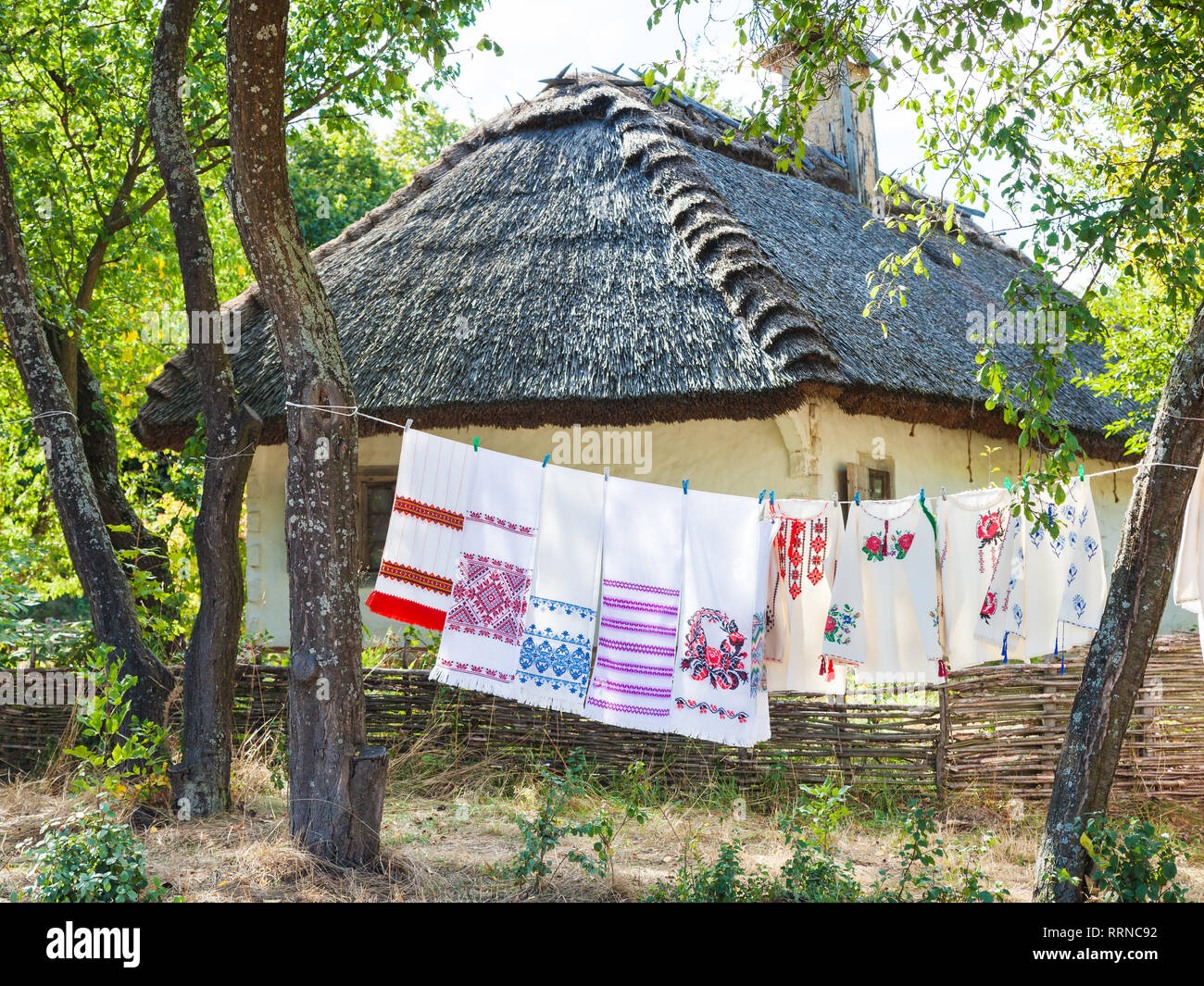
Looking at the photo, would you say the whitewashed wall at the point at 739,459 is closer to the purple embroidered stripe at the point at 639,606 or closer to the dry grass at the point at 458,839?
the purple embroidered stripe at the point at 639,606

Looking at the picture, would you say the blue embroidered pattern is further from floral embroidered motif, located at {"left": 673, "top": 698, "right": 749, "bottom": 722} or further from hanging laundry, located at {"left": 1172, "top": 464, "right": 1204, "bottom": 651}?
hanging laundry, located at {"left": 1172, "top": 464, "right": 1204, "bottom": 651}

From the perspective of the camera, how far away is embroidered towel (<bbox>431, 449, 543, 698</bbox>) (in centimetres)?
452

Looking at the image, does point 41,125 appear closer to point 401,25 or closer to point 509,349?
point 509,349

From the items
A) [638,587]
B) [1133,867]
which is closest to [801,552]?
[638,587]

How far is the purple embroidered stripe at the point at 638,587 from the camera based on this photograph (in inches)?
183

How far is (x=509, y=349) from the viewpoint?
6.60 metres

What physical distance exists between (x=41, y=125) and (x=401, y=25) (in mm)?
5603

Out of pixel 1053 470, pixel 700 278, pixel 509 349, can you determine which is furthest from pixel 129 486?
pixel 1053 470

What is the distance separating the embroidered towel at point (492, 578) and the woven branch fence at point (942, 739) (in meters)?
1.26

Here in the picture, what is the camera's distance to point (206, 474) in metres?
4.87

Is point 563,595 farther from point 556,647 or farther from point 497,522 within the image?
point 497,522

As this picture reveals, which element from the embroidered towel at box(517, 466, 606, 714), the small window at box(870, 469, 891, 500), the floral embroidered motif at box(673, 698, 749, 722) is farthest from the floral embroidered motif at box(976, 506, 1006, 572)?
the small window at box(870, 469, 891, 500)

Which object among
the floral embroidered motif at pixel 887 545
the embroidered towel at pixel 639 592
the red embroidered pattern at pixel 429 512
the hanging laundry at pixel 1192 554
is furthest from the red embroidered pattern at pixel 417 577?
the hanging laundry at pixel 1192 554
